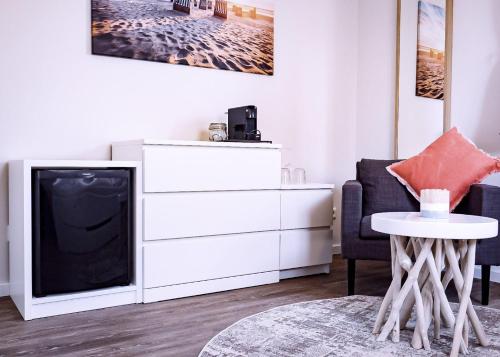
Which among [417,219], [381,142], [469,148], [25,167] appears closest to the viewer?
[417,219]

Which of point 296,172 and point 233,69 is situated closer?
point 233,69

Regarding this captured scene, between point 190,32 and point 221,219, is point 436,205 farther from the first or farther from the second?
point 190,32

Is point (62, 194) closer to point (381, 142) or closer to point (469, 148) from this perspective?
point (469, 148)

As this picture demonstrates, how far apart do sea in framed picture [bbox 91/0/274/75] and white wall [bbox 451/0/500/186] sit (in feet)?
4.80

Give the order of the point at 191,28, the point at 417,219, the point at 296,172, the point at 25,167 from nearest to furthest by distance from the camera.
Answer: the point at 417,219 → the point at 25,167 → the point at 191,28 → the point at 296,172

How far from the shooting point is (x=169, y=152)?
286cm

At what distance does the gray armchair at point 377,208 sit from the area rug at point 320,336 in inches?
12.6

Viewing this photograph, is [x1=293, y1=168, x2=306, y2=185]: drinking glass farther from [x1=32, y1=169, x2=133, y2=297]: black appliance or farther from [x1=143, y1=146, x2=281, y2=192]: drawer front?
[x1=32, y1=169, x2=133, y2=297]: black appliance

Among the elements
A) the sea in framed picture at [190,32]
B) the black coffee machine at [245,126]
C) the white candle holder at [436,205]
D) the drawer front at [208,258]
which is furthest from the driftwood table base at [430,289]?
the sea in framed picture at [190,32]

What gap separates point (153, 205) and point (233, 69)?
1.47 meters

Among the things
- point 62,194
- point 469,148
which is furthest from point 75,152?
point 469,148

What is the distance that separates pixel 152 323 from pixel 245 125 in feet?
5.03

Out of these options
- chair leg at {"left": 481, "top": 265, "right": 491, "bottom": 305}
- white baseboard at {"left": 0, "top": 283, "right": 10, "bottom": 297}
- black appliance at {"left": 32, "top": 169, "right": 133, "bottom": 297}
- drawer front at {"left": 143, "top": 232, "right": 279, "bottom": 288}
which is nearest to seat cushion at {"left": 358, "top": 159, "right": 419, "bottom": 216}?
chair leg at {"left": 481, "top": 265, "right": 491, "bottom": 305}

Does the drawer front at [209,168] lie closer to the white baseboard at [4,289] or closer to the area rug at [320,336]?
the area rug at [320,336]
